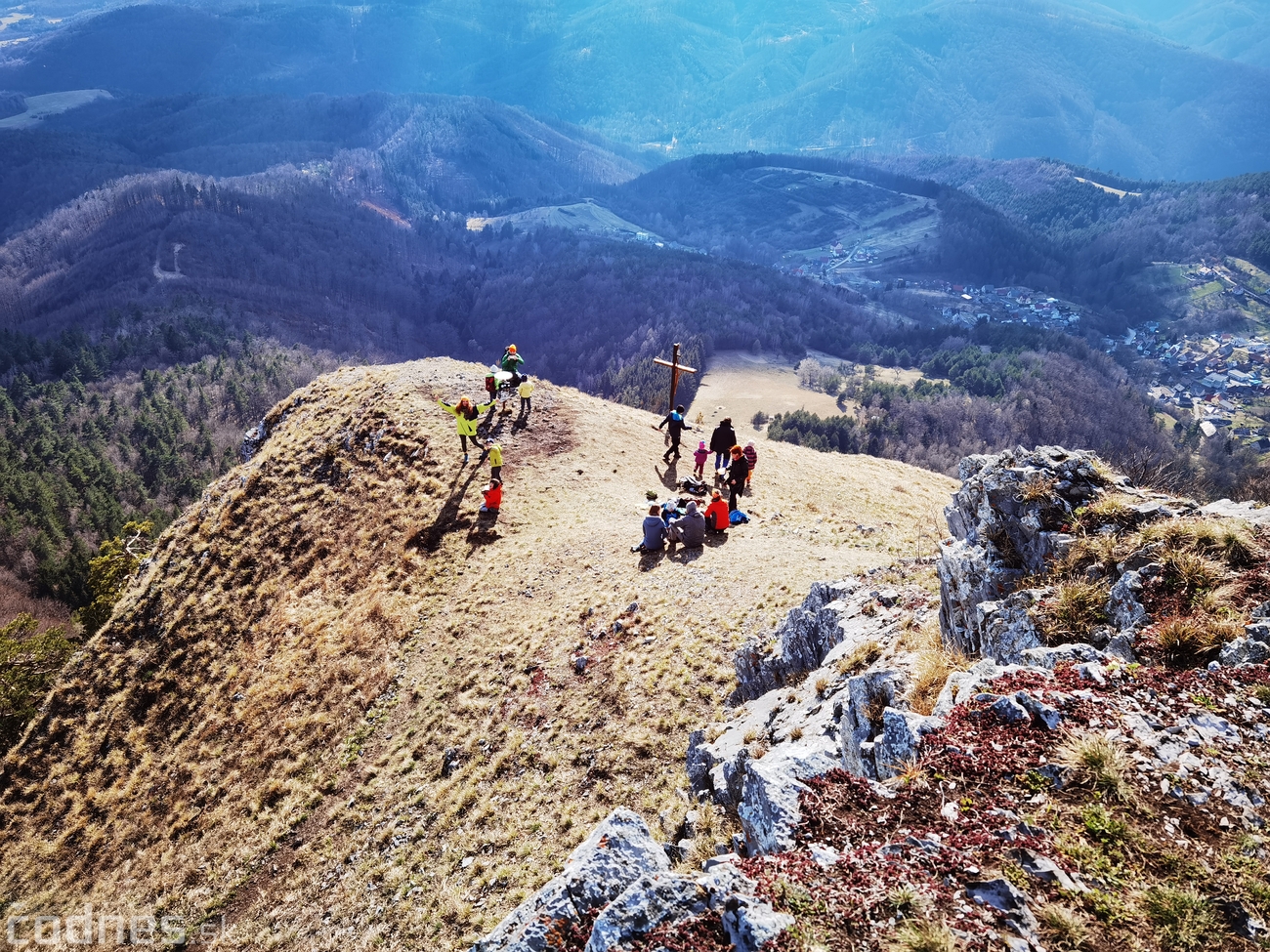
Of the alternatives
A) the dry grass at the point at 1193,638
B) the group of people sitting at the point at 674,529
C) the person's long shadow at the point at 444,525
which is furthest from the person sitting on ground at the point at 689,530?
the dry grass at the point at 1193,638

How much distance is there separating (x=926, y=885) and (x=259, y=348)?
17276 centimetres

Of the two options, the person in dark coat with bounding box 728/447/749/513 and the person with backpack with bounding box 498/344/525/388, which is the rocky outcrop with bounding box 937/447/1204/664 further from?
the person with backpack with bounding box 498/344/525/388

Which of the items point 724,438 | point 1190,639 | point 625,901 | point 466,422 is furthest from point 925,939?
point 466,422

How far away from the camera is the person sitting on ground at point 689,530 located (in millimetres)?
21203

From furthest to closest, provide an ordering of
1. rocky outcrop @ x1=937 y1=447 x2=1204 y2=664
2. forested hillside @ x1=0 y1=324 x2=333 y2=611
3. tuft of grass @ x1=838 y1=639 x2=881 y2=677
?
1. forested hillside @ x1=0 y1=324 x2=333 y2=611
2. tuft of grass @ x1=838 y1=639 x2=881 y2=677
3. rocky outcrop @ x1=937 y1=447 x2=1204 y2=664

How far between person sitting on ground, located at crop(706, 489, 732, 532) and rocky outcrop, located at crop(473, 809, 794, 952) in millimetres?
15196

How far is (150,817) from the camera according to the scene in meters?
18.9

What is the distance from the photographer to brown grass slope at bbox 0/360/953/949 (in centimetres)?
1369

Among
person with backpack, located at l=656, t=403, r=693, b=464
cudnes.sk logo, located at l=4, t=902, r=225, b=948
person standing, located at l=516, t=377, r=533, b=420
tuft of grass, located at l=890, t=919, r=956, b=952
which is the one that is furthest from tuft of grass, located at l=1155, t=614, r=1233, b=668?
person standing, located at l=516, t=377, r=533, b=420

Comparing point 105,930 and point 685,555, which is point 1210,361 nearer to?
point 685,555

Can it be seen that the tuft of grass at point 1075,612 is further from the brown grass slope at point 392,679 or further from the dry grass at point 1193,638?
the brown grass slope at point 392,679

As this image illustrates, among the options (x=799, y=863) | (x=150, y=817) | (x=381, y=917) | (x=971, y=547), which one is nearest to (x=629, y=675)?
(x=381, y=917)

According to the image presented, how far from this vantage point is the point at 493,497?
24922mm

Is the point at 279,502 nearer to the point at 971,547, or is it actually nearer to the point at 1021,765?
the point at 971,547
